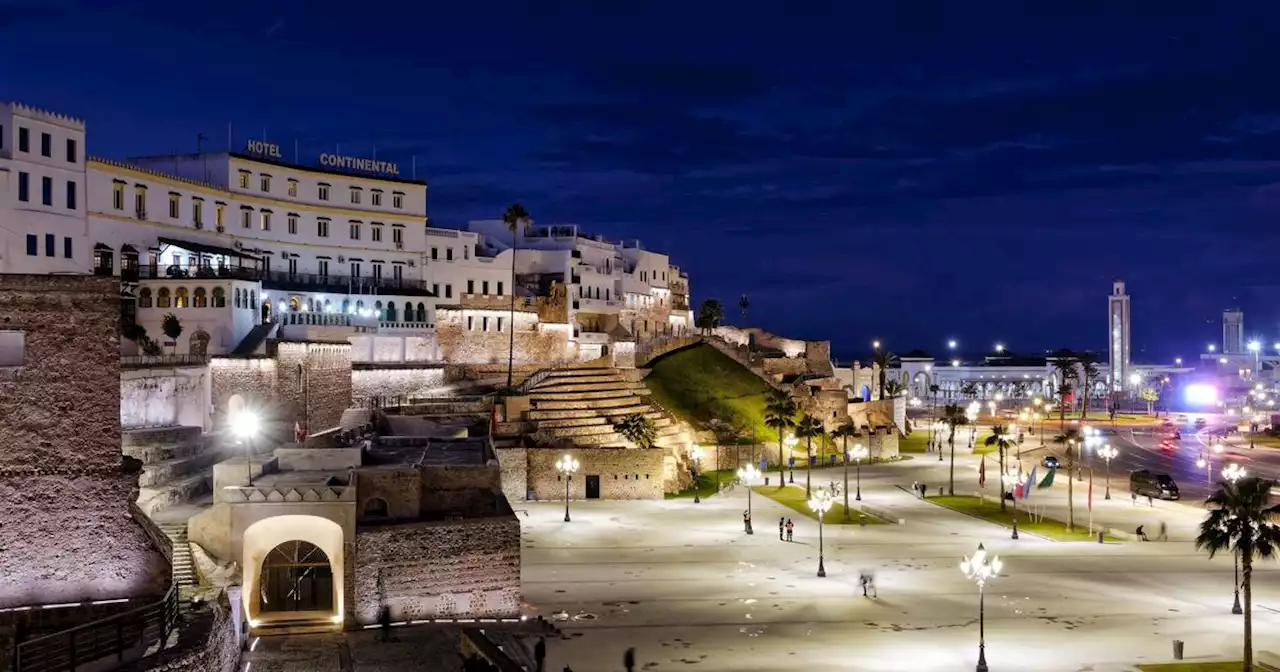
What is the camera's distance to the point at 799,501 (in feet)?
207

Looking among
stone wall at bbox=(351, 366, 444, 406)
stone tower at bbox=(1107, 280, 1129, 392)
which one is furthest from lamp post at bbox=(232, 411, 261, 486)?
stone tower at bbox=(1107, 280, 1129, 392)

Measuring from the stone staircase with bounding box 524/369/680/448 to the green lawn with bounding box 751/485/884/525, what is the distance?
28.6 ft

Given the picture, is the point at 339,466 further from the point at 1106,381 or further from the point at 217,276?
the point at 1106,381

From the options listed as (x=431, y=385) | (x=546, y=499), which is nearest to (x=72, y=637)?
(x=546, y=499)

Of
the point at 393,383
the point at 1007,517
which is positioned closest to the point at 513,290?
the point at 393,383

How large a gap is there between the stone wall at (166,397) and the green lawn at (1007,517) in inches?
1531

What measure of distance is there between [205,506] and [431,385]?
39280mm

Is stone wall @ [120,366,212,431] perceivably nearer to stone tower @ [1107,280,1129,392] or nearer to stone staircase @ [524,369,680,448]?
stone staircase @ [524,369,680,448]

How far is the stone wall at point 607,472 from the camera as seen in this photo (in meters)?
60.7

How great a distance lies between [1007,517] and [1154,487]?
42.7 feet

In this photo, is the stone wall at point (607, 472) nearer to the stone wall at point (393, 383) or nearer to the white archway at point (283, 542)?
the stone wall at point (393, 383)

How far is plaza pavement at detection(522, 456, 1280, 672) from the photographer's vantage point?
30.8 m

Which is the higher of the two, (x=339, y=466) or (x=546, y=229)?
(x=546, y=229)

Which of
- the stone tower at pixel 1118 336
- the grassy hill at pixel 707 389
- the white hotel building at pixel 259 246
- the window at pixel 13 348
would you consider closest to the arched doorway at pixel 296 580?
the window at pixel 13 348
